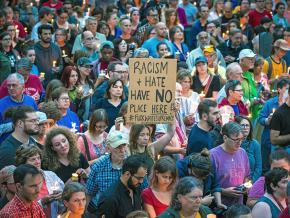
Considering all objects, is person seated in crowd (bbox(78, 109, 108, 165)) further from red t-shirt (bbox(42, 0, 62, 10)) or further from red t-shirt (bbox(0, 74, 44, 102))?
red t-shirt (bbox(42, 0, 62, 10))

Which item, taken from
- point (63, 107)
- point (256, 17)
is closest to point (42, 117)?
point (63, 107)

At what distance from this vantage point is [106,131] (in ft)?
42.9

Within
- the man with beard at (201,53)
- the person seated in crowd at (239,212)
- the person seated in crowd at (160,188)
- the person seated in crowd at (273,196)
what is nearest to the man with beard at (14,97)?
the person seated in crowd at (160,188)

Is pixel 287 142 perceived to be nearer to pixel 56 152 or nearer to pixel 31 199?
pixel 56 152

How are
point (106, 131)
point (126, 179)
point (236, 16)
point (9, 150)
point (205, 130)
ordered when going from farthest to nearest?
point (236, 16) → point (106, 131) → point (205, 130) → point (9, 150) → point (126, 179)

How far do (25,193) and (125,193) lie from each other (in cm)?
114

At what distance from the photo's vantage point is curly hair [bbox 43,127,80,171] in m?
10.8

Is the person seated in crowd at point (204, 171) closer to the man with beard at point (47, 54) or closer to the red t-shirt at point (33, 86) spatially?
the red t-shirt at point (33, 86)

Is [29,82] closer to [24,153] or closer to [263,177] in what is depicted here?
[24,153]

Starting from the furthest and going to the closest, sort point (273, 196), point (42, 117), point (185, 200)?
point (42, 117) < point (273, 196) < point (185, 200)

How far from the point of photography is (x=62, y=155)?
10.9 metres

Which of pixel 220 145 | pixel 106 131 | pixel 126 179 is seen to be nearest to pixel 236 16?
pixel 106 131

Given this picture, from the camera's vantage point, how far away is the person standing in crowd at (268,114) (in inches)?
511

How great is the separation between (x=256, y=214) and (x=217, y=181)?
143 cm
